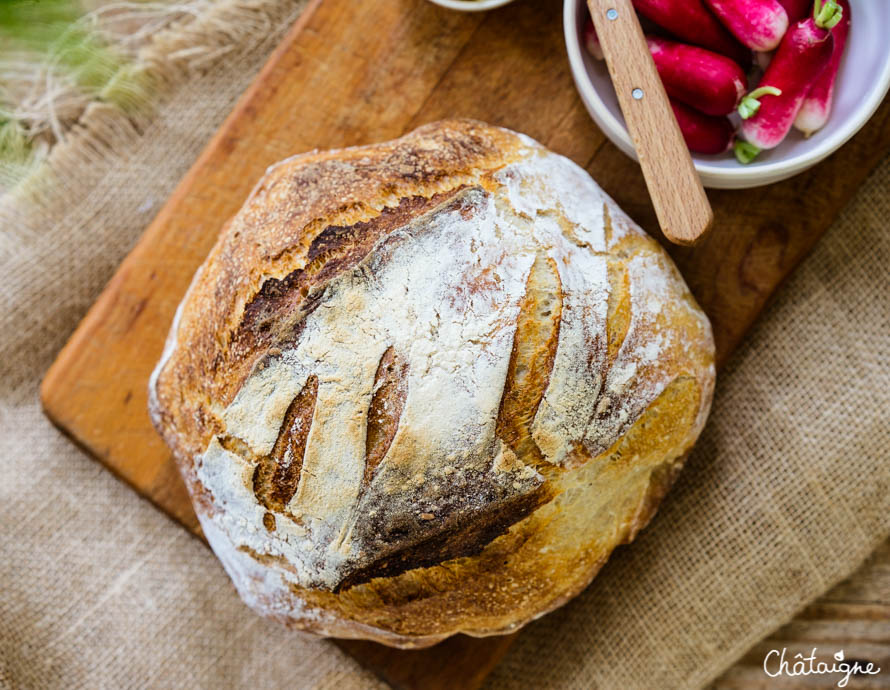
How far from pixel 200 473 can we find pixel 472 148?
654 mm

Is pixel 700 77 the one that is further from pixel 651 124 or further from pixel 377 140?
pixel 377 140

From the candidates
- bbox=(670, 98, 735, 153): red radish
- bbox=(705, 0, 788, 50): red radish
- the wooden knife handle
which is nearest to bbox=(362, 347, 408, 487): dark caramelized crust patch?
the wooden knife handle

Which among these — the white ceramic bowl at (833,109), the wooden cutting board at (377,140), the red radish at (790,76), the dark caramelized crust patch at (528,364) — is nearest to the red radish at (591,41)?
the white ceramic bowl at (833,109)

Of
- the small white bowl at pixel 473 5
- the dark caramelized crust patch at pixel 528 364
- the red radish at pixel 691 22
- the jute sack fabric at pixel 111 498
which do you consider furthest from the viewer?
the jute sack fabric at pixel 111 498

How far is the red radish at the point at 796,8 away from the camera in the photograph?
117cm

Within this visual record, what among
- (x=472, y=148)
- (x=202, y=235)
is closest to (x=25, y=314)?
(x=202, y=235)

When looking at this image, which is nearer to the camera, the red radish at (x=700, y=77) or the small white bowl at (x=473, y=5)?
the red radish at (x=700, y=77)

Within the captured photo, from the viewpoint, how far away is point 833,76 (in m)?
1.22

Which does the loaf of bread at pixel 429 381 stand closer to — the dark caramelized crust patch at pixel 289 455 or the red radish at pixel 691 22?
the dark caramelized crust patch at pixel 289 455

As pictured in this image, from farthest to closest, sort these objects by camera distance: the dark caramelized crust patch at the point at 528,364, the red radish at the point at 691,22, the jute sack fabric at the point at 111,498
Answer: the jute sack fabric at the point at 111,498 < the red radish at the point at 691,22 < the dark caramelized crust patch at the point at 528,364

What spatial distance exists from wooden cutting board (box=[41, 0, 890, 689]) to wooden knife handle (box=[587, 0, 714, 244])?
0.24 m

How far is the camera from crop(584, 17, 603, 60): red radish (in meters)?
1.25

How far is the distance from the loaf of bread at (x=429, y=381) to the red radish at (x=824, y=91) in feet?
1.02

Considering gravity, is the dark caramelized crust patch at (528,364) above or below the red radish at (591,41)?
below
